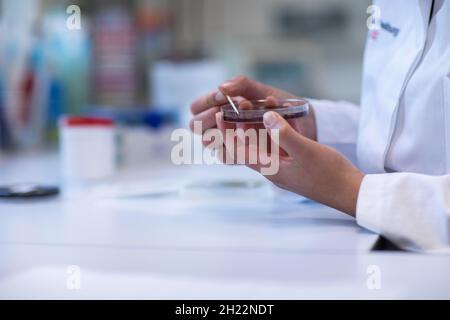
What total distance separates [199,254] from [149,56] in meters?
2.33

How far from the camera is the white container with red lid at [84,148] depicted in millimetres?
1156

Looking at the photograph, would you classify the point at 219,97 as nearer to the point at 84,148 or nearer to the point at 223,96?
the point at 223,96

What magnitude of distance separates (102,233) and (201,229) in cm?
12

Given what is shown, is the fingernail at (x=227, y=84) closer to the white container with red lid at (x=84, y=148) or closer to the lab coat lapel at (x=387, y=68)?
the lab coat lapel at (x=387, y=68)

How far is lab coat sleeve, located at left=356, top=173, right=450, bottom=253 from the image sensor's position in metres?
0.64

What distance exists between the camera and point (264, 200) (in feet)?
3.00

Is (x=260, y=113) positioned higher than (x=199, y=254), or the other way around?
(x=260, y=113)

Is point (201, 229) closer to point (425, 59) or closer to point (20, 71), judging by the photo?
point (425, 59)

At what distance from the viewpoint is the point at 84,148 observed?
117cm

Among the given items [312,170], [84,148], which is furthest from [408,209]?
[84,148]

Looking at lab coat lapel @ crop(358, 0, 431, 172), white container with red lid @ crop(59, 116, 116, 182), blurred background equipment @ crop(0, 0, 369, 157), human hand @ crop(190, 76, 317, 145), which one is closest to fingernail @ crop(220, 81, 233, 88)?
human hand @ crop(190, 76, 317, 145)

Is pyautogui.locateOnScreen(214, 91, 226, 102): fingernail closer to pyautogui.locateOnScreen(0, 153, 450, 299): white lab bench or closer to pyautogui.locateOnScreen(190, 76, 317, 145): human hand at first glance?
pyautogui.locateOnScreen(190, 76, 317, 145): human hand

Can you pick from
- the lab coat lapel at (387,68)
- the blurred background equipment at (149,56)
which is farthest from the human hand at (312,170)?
the blurred background equipment at (149,56)

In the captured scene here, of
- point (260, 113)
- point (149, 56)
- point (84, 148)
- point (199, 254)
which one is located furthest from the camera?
point (149, 56)
